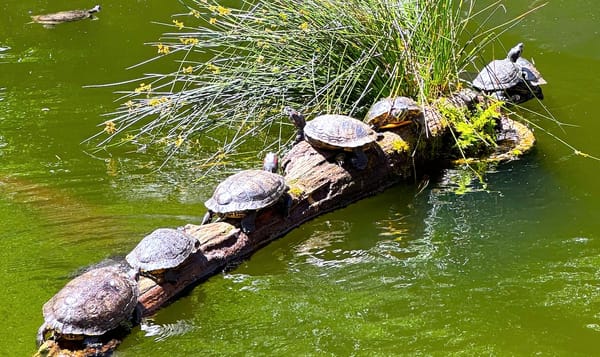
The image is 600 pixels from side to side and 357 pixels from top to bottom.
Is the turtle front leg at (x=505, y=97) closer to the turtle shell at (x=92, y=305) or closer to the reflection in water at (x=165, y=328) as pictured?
the reflection in water at (x=165, y=328)

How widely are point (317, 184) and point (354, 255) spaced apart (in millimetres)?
659

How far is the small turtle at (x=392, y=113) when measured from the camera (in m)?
4.92

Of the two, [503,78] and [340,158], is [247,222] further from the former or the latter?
[503,78]

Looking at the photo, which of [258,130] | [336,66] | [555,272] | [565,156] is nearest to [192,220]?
[258,130]

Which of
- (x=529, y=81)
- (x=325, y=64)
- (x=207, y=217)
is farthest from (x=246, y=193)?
(x=529, y=81)

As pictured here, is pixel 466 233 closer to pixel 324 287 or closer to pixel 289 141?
pixel 324 287

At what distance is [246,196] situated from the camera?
403cm

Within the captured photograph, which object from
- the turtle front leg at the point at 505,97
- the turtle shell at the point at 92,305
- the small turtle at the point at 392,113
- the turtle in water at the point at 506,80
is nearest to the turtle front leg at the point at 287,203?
the small turtle at the point at 392,113

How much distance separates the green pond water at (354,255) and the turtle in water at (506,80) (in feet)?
0.85

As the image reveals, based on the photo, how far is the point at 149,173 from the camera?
5.47 m

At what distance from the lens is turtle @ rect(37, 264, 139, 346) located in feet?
10.5

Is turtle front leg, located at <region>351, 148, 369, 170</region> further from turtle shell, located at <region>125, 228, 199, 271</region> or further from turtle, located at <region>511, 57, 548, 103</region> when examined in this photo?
turtle, located at <region>511, 57, 548, 103</region>

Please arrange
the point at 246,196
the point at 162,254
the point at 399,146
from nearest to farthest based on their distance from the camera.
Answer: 1. the point at 162,254
2. the point at 246,196
3. the point at 399,146

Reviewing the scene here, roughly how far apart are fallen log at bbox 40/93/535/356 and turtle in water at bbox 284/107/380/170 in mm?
73
